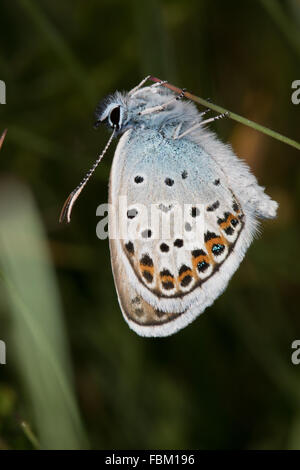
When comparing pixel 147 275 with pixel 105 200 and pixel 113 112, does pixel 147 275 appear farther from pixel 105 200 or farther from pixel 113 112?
pixel 105 200

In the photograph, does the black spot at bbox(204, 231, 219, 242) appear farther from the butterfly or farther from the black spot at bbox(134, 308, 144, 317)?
the black spot at bbox(134, 308, 144, 317)

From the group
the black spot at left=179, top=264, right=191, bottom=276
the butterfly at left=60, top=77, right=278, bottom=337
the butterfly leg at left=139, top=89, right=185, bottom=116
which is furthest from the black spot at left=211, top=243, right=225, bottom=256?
the butterfly leg at left=139, top=89, right=185, bottom=116

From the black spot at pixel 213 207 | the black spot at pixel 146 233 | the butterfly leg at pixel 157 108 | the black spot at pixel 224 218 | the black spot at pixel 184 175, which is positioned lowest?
the black spot at pixel 146 233

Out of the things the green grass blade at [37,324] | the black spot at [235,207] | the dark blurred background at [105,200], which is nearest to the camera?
the green grass blade at [37,324]

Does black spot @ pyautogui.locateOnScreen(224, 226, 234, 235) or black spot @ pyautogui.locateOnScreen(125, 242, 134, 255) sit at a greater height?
black spot @ pyautogui.locateOnScreen(224, 226, 234, 235)

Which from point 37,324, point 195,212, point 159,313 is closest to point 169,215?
point 195,212

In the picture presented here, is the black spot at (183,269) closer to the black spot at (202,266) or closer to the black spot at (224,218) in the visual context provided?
the black spot at (202,266)

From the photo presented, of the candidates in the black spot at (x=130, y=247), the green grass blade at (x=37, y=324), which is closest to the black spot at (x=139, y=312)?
the black spot at (x=130, y=247)
